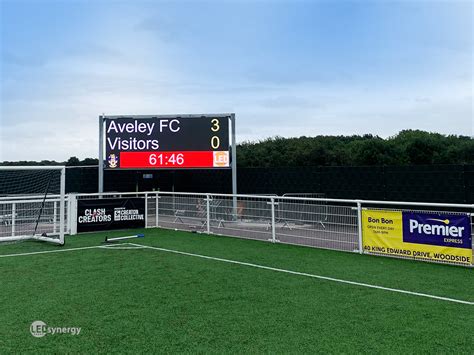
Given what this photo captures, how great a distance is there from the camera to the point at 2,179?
16.6 metres

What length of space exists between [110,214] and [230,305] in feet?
28.8

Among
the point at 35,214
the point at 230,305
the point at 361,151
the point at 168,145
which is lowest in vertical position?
the point at 230,305

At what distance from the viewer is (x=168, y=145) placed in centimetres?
1532

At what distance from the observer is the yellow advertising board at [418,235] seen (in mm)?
7500

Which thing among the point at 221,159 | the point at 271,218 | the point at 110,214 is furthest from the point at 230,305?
the point at 221,159

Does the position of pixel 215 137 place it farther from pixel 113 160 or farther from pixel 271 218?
pixel 271 218

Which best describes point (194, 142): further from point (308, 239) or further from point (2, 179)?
point (2, 179)

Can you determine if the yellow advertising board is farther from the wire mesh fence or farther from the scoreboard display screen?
the wire mesh fence

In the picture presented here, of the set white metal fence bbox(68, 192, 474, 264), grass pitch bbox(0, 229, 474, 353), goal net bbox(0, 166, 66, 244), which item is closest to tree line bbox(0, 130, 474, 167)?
white metal fence bbox(68, 192, 474, 264)

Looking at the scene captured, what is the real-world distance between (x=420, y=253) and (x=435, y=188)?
647 centimetres

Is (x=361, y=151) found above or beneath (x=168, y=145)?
above

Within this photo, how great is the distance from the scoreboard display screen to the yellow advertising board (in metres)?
7.66

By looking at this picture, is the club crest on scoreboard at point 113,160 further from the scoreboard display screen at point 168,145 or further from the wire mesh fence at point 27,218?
the wire mesh fence at point 27,218

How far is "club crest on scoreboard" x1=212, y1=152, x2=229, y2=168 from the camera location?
15.3 metres
